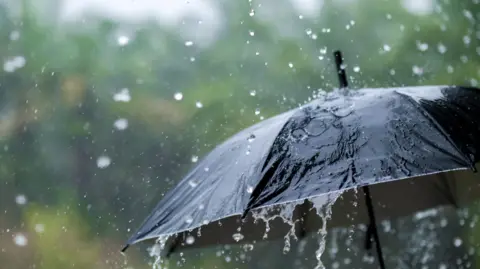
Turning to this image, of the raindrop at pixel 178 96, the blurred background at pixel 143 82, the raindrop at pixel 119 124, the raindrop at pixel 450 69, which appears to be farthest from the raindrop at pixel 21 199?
the raindrop at pixel 450 69

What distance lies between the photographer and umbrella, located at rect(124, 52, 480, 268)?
1.53 meters

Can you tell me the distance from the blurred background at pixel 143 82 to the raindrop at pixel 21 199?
22 millimetres

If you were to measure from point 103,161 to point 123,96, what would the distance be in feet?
2.23

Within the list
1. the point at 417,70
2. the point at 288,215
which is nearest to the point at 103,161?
the point at 417,70

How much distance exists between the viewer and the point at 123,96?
21.3 feet

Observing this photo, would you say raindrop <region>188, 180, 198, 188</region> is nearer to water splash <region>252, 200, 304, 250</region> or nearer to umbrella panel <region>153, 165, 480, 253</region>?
water splash <region>252, 200, 304, 250</region>

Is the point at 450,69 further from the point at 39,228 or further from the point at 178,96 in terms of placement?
the point at 39,228

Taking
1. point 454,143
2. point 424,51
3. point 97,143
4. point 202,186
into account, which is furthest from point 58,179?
point 454,143

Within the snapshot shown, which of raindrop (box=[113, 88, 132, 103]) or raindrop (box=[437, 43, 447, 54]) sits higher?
raindrop (box=[113, 88, 132, 103])

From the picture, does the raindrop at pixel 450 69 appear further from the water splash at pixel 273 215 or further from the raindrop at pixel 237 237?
the raindrop at pixel 237 237

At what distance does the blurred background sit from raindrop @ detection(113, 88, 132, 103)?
14mm

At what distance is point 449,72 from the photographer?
6.29 metres

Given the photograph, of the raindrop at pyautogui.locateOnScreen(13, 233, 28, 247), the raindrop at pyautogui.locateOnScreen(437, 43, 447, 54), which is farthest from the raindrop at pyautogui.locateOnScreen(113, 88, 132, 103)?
the raindrop at pyautogui.locateOnScreen(437, 43, 447, 54)

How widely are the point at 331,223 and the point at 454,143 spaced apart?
2.67 feet
